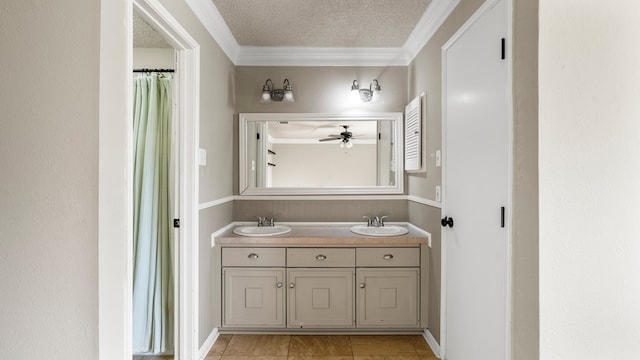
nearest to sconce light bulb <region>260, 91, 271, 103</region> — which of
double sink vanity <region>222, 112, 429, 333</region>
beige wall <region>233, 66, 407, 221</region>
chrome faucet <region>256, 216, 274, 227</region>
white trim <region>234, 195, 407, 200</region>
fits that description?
beige wall <region>233, 66, 407, 221</region>

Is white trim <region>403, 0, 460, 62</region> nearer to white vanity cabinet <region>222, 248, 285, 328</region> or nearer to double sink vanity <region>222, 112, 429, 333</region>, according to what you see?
double sink vanity <region>222, 112, 429, 333</region>

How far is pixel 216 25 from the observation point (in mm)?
2256

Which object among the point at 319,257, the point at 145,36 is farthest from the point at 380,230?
the point at 145,36

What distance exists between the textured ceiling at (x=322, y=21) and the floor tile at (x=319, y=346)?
2366mm

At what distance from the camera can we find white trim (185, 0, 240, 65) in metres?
1.98

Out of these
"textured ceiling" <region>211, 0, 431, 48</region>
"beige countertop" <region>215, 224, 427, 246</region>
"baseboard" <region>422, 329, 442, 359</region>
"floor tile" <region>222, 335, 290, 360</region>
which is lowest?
"floor tile" <region>222, 335, 290, 360</region>

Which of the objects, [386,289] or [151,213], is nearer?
[151,213]

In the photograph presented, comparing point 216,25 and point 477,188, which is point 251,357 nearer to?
point 477,188

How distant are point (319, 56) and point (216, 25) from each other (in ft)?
3.04

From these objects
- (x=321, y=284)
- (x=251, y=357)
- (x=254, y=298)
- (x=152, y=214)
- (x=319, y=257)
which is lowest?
(x=251, y=357)

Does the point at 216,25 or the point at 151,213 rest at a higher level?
the point at 216,25

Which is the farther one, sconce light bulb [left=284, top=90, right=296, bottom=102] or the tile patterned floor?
sconce light bulb [left=284, top=90, right=296, bottom=102]
